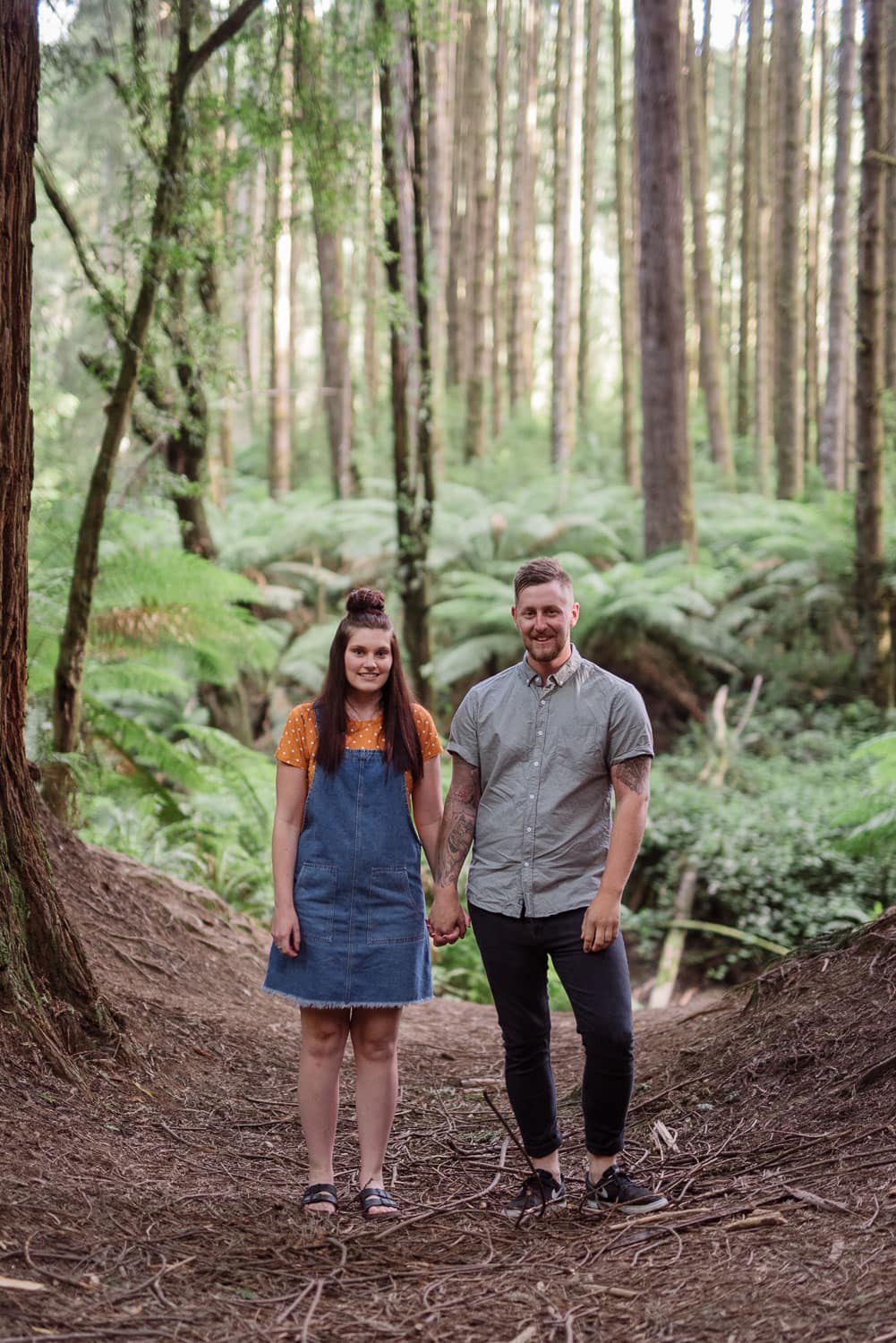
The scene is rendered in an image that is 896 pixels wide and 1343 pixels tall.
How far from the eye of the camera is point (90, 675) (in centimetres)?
875

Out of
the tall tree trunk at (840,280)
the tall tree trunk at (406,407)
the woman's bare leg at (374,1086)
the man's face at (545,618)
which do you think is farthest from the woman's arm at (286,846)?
the tall tree trunk at (840,280)

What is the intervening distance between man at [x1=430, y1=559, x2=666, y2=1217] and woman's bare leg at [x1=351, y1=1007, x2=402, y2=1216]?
0.97ft

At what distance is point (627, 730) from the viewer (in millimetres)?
3555

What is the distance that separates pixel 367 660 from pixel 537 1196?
1.67 metres

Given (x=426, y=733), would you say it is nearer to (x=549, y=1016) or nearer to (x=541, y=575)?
(x=541, y=575)

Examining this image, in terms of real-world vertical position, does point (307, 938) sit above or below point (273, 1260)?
above

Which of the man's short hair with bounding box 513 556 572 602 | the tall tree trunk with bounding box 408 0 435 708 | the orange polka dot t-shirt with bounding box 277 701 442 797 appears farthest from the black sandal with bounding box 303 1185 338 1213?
the tall tree trunk with bounding box 408 0 435 708

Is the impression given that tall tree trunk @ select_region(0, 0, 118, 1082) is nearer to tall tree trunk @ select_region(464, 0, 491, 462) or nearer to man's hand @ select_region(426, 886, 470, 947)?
man's hand @ select_region(426, 886, 470, 947)

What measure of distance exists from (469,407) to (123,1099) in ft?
66.8

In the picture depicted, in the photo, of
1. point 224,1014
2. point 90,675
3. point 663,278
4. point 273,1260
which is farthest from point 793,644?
point 273,1260

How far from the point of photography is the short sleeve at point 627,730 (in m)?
3.54

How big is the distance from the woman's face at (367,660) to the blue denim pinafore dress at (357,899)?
21 centimetres

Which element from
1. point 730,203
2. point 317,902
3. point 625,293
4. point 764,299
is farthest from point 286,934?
point 730,203

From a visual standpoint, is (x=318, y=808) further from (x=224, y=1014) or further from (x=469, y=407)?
(x=469, y=407)
